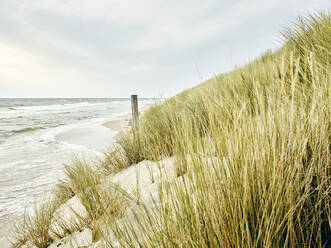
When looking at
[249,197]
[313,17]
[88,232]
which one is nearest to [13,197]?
[88,232]

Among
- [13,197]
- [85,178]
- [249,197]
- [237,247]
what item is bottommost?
[13,197]

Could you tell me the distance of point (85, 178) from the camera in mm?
2332

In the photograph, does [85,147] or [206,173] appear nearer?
[206,173]

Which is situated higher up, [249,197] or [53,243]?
[249,197]

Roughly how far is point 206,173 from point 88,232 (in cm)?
152

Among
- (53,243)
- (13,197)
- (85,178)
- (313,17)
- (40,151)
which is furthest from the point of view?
(40,151)

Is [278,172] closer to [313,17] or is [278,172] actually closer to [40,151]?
[313,17]

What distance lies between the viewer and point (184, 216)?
0.79 meters

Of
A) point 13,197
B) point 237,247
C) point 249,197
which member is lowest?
point 13,197

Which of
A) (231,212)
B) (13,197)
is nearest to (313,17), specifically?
(231,212)

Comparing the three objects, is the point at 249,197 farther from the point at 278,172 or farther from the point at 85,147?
the point at 85,147

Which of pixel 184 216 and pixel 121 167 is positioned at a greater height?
pixel 184 216

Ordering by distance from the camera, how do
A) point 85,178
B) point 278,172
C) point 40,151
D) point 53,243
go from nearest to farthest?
point 278,172 < point 53,243 < point 85,178 < point 40,151

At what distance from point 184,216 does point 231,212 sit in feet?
0.66
